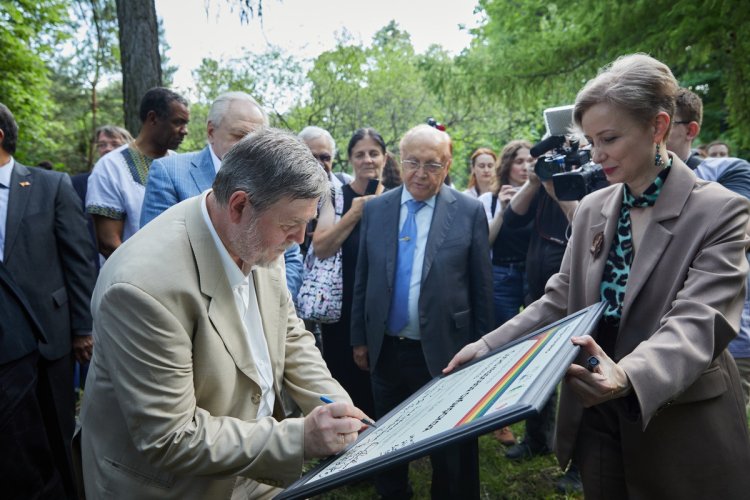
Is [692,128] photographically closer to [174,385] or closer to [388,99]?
[174,385]

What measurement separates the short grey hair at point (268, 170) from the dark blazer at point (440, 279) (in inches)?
68.7

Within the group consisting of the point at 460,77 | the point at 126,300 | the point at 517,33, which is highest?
the point at 517,33

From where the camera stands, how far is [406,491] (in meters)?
3.58

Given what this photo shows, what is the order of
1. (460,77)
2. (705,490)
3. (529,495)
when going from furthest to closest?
(460,77) → (529,495) → (705,490)

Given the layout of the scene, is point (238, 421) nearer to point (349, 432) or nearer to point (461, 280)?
point (349, 432)

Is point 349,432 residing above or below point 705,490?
above

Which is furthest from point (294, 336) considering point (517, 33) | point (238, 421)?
point (517, 33)

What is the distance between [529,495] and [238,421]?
259 centimetres

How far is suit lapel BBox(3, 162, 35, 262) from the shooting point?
118 inches

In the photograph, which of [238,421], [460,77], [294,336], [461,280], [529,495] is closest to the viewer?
[238,421]

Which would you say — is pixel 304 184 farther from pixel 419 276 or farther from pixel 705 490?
pixel 419 276

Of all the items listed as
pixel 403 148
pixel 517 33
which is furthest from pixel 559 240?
pixel 517 33

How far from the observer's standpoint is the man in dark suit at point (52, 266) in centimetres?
305

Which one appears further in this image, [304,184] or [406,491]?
[406,491]
